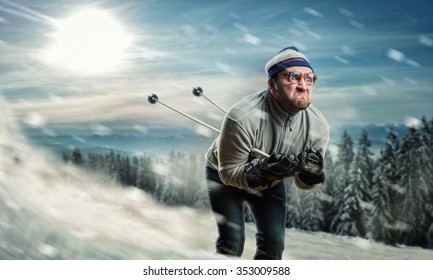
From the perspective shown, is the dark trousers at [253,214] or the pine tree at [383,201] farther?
the pine tree at [383,201]

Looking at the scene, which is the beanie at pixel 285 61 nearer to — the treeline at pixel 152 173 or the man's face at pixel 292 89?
the man's face at pixel 292 89

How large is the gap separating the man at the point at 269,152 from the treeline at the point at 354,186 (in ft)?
1.02

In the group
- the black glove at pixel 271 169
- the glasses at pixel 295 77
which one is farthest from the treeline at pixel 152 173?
the glasses at pixel 295 77

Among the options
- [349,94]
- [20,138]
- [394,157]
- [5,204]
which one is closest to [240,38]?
[349,94]

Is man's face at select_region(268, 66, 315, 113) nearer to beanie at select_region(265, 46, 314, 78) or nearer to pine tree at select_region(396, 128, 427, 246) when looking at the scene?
beanie at select_region(265, 46, 314, 78)

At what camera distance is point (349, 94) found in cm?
414

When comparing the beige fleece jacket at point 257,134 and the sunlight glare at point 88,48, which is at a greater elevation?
the sunlight glare at point 88,48

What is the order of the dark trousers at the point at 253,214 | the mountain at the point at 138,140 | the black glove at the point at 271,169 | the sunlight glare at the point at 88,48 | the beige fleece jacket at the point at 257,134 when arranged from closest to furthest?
1. the black glove at the point at 271,169
2. the beige fleece jacket at the point at 257,134
3. the dark trousers at the point at 253,214
4. the mountain at the point at 138,140
5. the sunlight glare at the point at 88,48

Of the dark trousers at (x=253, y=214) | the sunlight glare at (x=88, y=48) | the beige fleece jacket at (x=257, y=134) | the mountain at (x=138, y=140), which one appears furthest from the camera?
the sunlight glare at (x=88, y=48)

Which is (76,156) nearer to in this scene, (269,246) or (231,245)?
(231,245)

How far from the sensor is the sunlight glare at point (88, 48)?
4180 mm

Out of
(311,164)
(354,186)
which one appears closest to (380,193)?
(354,186)

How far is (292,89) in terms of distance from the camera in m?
3.58

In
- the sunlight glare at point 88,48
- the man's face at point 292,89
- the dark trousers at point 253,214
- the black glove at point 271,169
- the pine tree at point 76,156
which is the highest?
the sunlight glare at point 88,48
